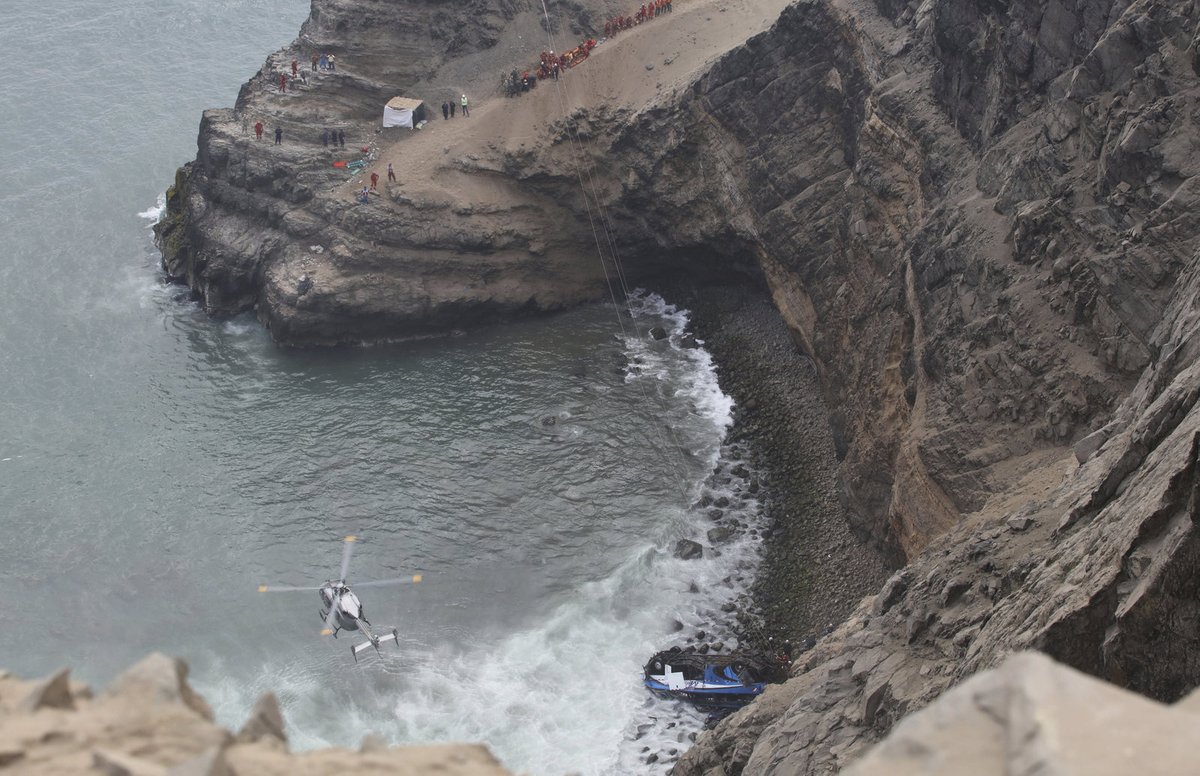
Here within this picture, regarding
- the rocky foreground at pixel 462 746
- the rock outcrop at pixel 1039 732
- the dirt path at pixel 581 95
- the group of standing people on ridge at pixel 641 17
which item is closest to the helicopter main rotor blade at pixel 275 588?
the dirt path at pixel 581 95

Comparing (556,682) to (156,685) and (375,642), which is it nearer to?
(375,642)

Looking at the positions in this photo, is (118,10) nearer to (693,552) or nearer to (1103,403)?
(693,552)

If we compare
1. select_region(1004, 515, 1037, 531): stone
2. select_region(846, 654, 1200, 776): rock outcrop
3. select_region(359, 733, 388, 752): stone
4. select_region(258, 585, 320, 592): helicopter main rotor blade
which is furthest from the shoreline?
select_region(846, 654, 1200, 776): rock outcrop

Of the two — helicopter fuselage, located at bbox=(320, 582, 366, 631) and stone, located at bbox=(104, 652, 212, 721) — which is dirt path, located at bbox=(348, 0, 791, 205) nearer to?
helicopter fuselage, located at bbox=(320, 582, 366, 631)

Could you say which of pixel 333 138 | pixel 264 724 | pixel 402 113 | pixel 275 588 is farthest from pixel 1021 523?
pixel 333 138

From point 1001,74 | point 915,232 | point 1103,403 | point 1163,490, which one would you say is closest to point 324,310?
point 915,232

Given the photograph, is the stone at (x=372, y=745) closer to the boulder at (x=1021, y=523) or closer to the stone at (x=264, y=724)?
the stone at (x=264, y=724)
